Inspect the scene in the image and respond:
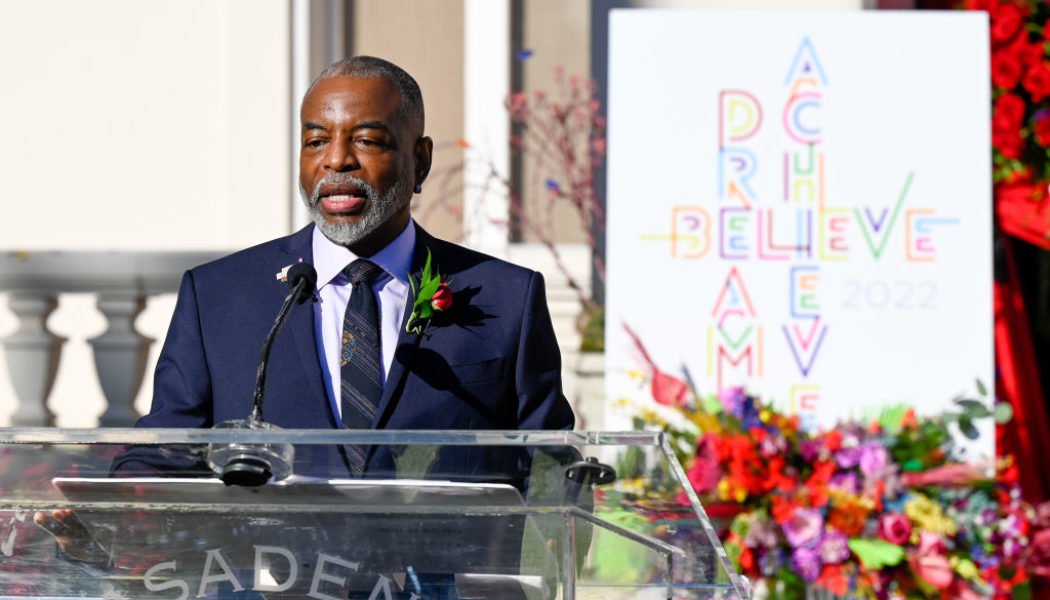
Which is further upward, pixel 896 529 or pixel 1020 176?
pixel 1020 176

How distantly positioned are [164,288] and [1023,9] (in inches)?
116

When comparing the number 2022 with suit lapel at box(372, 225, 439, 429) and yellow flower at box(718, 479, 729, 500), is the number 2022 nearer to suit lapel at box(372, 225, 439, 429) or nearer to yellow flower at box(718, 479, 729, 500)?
yellow flower at box(718, 479, 729, 500)

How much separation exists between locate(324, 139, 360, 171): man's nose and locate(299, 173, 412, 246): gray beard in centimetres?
1

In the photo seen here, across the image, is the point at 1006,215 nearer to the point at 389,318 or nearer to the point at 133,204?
the point at 389,318

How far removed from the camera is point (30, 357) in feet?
13.5

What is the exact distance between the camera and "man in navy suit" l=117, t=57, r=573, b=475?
184 cm

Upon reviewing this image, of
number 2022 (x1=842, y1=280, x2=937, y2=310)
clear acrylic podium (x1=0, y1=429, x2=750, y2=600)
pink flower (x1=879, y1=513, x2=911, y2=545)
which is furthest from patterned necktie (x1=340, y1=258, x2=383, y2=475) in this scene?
number 2022 (x1=842, y1=280, x2=937, y2=310)

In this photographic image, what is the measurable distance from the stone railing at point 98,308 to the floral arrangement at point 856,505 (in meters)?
0.75

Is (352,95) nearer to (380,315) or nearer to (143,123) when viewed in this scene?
(380,315)

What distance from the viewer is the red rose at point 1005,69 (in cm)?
412

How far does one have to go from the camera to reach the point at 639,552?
4.33ft

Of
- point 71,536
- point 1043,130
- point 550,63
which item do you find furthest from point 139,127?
point 71,536

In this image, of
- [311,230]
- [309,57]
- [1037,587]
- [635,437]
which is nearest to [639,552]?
[635,437]

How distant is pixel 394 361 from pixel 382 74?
43 cm
